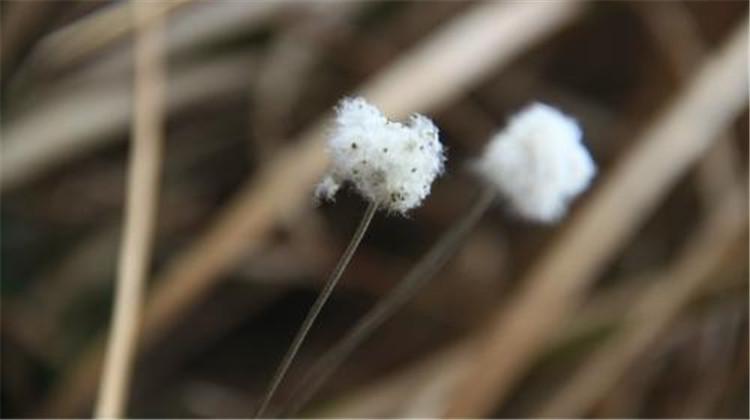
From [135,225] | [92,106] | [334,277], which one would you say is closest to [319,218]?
[92,106]

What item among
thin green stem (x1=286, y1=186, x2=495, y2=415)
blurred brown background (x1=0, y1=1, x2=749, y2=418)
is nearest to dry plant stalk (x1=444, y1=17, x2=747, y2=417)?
blurred brown background (x1=0, y1=1, x2=749, y2=418)

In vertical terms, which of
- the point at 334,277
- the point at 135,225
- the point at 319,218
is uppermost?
the point at 319,218

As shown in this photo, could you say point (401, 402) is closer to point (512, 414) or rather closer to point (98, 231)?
point (512, 414)

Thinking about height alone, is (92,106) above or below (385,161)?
above

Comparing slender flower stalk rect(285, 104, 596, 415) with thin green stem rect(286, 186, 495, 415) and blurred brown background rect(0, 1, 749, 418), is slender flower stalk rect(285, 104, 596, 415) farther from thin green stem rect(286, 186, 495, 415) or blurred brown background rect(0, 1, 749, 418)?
blurred brown background rect(0, 1, 749, 418)

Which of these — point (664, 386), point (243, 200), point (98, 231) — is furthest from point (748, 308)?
point (98, 231)

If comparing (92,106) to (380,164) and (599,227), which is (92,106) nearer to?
(599,227)

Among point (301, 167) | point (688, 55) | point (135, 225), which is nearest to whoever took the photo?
point (135, 225)

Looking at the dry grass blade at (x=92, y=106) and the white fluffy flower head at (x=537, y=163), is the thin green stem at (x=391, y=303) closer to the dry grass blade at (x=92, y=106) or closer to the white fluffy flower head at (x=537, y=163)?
the white fluffy flower head at (x=537, y=163)
